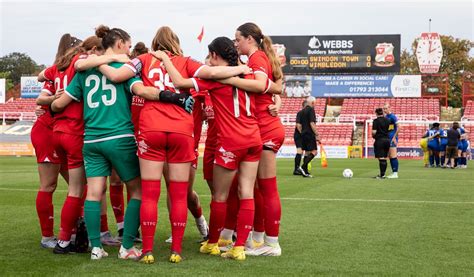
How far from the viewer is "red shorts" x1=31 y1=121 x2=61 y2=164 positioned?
22.6 ft

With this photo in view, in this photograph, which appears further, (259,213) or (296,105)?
(296,105)

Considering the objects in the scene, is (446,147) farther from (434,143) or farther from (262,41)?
(262,41)

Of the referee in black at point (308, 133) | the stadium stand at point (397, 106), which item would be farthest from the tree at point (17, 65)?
the referee in black at point (308, 133)

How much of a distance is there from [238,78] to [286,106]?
47691 millimetres

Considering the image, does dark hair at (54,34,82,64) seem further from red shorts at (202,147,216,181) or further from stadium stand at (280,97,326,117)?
stadium stand at (280,97,326,117)

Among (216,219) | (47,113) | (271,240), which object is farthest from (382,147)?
(47,113)

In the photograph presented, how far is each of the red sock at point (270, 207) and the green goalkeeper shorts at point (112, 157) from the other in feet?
4.23

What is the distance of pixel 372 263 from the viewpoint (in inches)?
241

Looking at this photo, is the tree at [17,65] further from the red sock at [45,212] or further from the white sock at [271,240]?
the white sock at [271,240]

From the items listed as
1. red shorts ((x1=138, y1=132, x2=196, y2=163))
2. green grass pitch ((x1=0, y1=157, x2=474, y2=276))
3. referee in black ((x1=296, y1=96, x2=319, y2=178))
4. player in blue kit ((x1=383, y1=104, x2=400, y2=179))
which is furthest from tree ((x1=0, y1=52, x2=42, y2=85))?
red shorts ((x1=138, y1=132, x2=196, y2=163))

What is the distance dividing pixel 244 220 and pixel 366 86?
46.0 metres

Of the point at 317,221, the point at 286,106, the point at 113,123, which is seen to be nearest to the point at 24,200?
the point at 317,221

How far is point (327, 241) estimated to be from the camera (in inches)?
289

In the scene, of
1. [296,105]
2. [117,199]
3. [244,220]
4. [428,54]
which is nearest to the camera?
[244,220]
